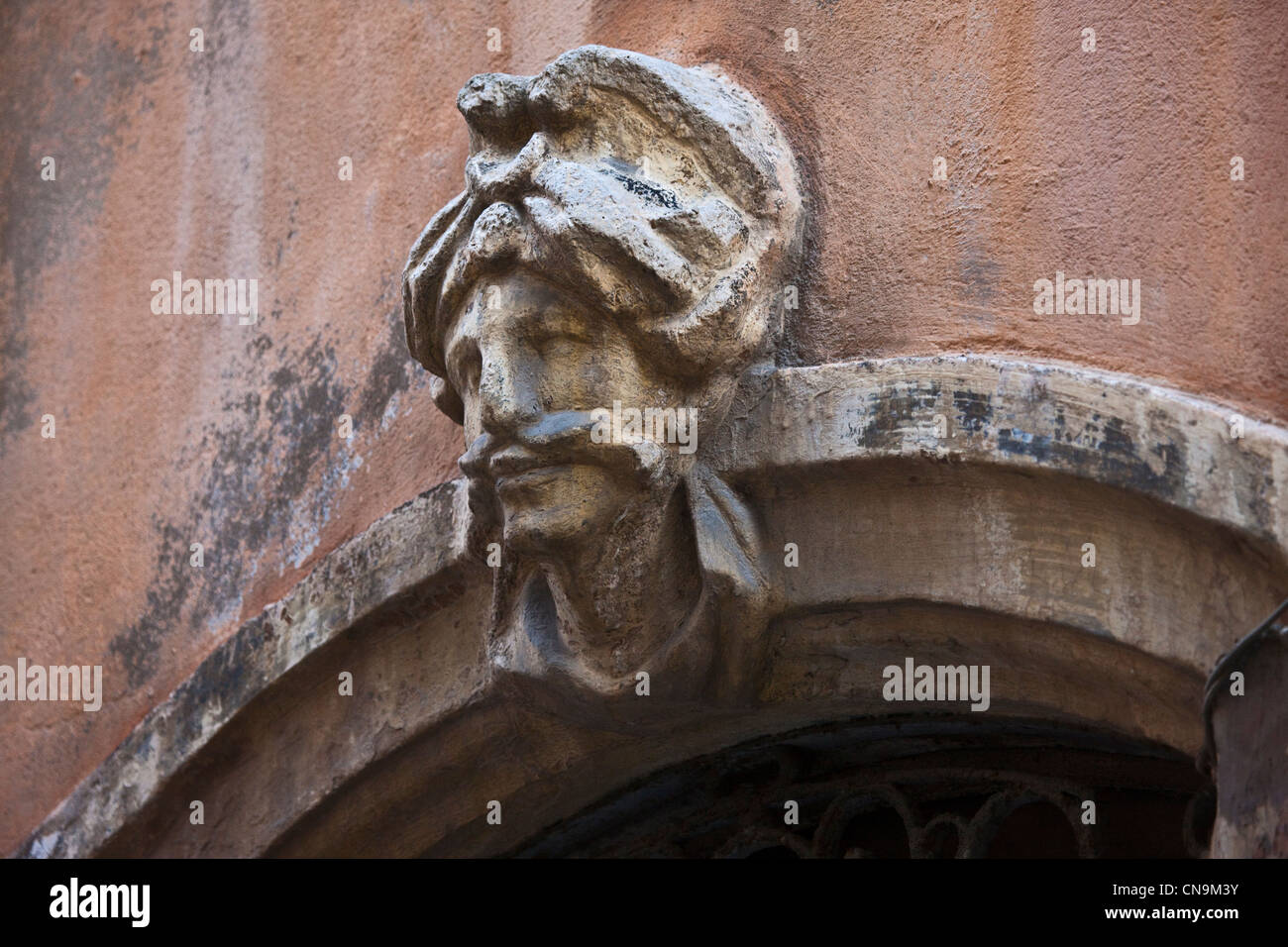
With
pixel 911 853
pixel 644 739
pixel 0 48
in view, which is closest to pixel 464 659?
pixel 644 739

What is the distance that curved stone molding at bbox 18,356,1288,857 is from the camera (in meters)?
1.83

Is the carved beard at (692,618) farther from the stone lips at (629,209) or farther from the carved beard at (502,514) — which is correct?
the stone lips at (629,209)

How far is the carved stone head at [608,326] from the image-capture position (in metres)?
1.98

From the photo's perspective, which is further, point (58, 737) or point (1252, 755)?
point (58, 737)

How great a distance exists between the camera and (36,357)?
320 centimetres

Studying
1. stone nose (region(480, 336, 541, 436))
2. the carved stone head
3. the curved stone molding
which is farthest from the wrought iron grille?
stone nose (region(480, 336, 541, 436))

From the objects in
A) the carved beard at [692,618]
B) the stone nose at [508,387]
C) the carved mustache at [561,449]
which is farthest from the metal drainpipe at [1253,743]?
the stone nose at [508,387]

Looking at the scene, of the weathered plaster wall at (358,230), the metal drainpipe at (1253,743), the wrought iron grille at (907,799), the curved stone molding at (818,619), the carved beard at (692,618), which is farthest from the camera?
the wrought iron grille at (907,799)

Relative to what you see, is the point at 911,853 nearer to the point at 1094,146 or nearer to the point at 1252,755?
the point at 1252,755

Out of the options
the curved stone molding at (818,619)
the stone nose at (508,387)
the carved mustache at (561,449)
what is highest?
the stone nose at (508,387)

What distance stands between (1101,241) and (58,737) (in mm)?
1961

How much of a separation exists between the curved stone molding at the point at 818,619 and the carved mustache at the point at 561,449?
144 millimetres

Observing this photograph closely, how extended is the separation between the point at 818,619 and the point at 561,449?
41cm

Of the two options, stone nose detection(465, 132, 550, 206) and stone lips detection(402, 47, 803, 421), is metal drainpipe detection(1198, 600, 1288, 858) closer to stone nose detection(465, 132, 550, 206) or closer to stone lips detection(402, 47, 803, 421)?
stone lips detection(402, 47, 803, 421)
